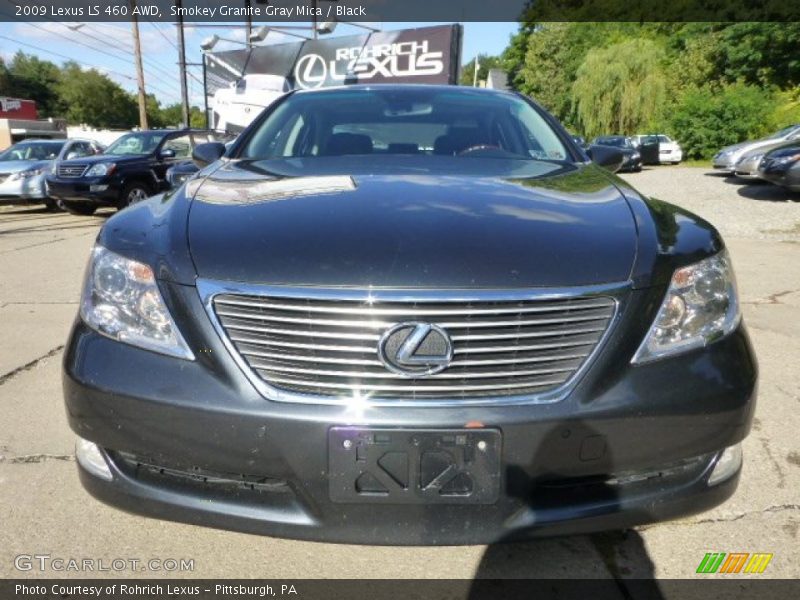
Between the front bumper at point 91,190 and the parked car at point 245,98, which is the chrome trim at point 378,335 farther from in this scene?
the parked car at point 245,98

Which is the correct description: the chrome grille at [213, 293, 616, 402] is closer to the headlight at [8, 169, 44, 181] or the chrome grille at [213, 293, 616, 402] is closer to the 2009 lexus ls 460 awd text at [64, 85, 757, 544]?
the 2009 lexus ls 460 awd text at [64, 85, 757, 544]

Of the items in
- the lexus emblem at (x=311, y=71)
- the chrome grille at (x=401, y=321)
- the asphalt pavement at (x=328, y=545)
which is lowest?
the asphalt pavement at (x=328, y=545)

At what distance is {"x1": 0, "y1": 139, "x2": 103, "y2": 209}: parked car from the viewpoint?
1243 centimetres

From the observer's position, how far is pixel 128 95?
82.4 metres

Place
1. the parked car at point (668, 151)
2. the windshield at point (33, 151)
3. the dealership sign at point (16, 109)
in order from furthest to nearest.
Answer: the dealership sign at point (16, 109), the parked car at point (668, 151), the windshield at point (33, 151)

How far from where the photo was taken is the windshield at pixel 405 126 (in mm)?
2932

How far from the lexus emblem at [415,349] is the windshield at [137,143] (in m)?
10.8

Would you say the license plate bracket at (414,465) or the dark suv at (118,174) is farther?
the dark suv at (118,174)

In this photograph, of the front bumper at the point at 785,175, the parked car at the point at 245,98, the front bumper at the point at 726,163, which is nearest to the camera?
the front bumper at the point at 785,175

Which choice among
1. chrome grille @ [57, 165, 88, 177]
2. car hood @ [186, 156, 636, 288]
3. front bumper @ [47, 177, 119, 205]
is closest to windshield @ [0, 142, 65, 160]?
chrome grille @ [57, 165, 88, 177]

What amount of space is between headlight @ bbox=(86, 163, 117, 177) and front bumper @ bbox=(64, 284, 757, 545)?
9.76 meters

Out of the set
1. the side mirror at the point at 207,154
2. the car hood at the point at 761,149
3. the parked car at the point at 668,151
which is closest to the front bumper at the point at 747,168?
the car hood at the point at 761,149

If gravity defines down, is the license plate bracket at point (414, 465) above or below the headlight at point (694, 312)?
below

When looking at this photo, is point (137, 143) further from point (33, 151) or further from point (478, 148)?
point (478, 148)
